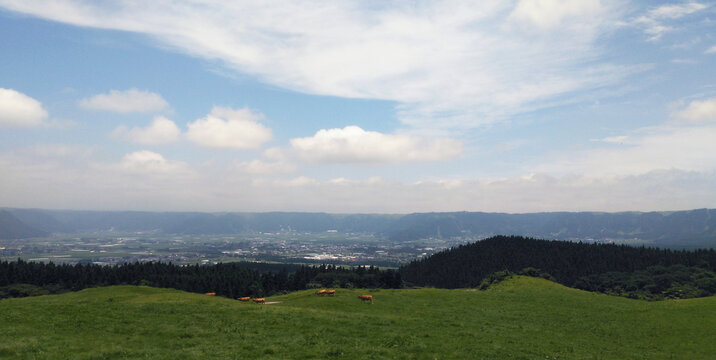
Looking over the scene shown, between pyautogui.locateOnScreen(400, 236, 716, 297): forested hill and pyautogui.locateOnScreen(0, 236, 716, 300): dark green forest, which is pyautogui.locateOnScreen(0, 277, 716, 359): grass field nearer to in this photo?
pyautogui.locateOnScreen(0, 236, 716, 300): dark green forest

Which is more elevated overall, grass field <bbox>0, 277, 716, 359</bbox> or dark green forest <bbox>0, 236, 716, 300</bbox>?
grass field <bbox>0, 277, 716, 359</bbox>

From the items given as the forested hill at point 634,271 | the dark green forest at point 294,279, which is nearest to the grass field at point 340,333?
the dark green forest at point 294,279

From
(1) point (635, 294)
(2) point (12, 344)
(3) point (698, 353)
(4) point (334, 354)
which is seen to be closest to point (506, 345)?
(4) point (334, 354)

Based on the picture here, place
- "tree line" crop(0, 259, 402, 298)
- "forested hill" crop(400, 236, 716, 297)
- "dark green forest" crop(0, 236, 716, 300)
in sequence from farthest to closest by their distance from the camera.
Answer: "tree line" crop(0, 259, 402, 298)
"forested hill" crop(400, 236, 716, 297)
"dark green forest" crop(0, 236, 716, 300)

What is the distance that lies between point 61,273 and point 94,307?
14335 cm

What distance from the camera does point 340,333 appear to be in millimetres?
31672

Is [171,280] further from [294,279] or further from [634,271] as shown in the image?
[634,271]

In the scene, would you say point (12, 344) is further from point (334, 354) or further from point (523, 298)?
point (523, 298)

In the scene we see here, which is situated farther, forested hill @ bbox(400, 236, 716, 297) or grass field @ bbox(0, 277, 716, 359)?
forested hill @ bbox(400, 236, 716, 297)

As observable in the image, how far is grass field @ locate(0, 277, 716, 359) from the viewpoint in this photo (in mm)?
25859

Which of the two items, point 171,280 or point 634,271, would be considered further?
point 634,271

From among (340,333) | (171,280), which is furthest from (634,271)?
(171,280)

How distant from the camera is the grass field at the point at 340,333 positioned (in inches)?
1018

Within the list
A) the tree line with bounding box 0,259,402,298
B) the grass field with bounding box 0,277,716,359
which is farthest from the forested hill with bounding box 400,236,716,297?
the grass field with bounding box 0,277,716,359
